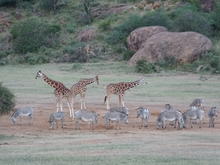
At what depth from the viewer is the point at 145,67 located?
40.7 m

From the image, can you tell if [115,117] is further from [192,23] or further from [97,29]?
[97,29]

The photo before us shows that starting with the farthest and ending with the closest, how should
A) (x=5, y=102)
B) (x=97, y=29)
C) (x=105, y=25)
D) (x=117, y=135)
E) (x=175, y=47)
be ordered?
(x=105, y=25) < (x=97, y=29) < (x=175, y=47) < (x=5, y=102) < (x=117, y=135)

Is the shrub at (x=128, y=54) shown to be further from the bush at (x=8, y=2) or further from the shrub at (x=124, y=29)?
the bush at (x=8, y=2)

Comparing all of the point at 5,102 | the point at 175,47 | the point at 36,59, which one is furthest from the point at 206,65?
the point at 5,102

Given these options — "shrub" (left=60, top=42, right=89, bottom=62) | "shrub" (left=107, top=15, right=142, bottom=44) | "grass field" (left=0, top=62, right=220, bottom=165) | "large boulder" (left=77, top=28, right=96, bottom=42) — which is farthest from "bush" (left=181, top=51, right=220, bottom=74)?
"large boulder" (left=77, top=28, right=96, bottom=42)

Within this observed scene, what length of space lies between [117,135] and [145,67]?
19936 mm

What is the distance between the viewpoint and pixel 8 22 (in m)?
62.6

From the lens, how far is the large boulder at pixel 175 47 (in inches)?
1674

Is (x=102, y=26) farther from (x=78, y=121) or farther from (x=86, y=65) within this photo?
(x=78, y=121)

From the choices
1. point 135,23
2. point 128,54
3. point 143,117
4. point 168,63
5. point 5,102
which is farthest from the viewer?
point 135,23

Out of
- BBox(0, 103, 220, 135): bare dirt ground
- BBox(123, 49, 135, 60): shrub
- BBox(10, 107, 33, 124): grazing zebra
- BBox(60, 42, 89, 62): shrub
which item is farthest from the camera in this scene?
BBox(60, 42, 89, 62): shrub

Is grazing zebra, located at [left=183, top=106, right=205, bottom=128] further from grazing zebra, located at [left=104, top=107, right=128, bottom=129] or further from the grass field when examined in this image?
grazing zebra, located at [left=104, top=107, right=128, bottom=129]

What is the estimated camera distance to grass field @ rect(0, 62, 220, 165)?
52.4ft

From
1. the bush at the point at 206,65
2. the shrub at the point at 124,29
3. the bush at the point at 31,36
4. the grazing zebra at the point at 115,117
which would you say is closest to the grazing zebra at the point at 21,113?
the grazing zebra at the point at 115,117
